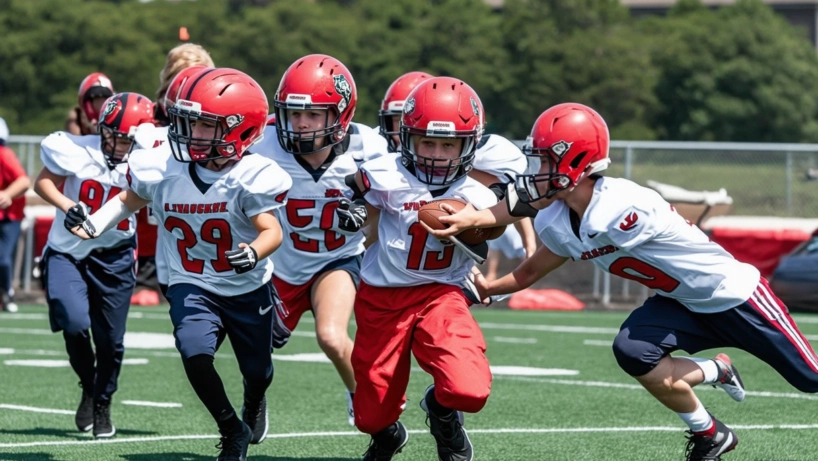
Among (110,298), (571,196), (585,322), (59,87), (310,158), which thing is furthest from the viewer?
(59,87)

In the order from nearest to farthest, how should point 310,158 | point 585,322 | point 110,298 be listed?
1. point 310,158
2. point 110,298
3. point 585,322

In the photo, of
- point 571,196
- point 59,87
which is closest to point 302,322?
point 571,196

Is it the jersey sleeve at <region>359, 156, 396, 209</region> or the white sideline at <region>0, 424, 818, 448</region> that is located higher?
the jersey sleeve at <region>359, 156, 396, 209</region>

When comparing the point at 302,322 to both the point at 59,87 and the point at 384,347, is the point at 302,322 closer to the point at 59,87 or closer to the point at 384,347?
the point at 384,347

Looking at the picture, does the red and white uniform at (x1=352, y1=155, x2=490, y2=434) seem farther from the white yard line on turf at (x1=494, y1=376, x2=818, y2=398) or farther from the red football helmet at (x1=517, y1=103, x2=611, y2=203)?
the white yard line on turf at (x1=494, y1=376, x2=818, y2=398)

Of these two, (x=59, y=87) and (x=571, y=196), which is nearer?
(x=571, y=196)

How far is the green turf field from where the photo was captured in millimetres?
5773

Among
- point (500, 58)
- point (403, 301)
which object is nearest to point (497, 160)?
point (403, 301)

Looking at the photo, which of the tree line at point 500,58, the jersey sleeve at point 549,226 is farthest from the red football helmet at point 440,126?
the tree line at point 500,58

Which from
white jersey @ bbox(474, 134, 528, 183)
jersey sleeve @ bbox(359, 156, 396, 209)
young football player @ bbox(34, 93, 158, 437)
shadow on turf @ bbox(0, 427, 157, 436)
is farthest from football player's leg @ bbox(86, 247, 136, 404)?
white jersey @ bbox(474, 134, 528, 183)

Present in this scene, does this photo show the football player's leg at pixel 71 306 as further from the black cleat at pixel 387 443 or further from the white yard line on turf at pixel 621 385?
the white yard line on turf at pixel 621 385

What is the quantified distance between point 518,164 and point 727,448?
156cm

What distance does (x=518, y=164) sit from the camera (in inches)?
225

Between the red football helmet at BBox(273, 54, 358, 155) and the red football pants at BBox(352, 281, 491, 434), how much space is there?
88 cm
